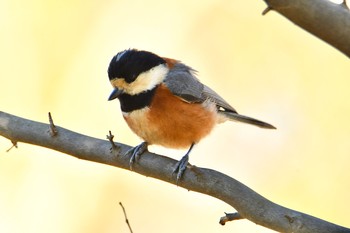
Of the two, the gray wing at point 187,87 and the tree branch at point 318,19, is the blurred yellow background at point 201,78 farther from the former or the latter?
the tree branch at point 318,19

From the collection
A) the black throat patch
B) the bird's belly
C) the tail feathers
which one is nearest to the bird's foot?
the bird's belly

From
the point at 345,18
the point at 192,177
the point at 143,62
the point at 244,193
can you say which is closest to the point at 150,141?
the point at 143,62

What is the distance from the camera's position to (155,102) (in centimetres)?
443

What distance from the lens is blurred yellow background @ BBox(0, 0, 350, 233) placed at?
6363 mm

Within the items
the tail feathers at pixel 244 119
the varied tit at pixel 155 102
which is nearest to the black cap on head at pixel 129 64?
the varied tit at pixel 155 102

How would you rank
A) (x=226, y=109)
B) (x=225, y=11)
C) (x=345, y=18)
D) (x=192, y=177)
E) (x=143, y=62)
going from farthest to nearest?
(x=225, y=11) → (x=226, y=109) → (x=143, y=62) → (x=192, y=177) → (x=345, y=18)

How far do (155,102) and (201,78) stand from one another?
2262 millimetres

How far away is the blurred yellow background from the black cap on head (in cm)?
178

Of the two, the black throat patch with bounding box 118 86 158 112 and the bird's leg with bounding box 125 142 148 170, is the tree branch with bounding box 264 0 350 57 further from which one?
the black throat patch with bounding box 118 86 158 112

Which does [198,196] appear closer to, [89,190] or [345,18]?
[89,190]

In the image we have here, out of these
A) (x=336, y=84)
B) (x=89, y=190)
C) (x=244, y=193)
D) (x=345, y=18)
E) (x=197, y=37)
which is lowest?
(x=244, y=193)

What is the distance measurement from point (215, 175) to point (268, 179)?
291 centimetres

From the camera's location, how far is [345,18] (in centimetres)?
275

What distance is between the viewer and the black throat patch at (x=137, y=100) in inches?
174
